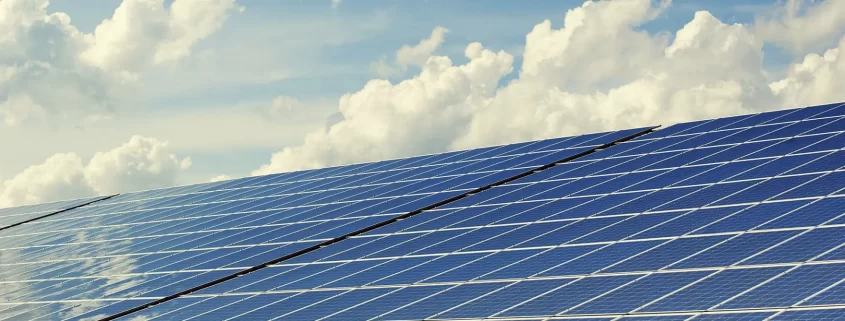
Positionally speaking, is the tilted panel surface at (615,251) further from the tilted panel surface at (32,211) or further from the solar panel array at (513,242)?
the tilted panel surface at (32,211)

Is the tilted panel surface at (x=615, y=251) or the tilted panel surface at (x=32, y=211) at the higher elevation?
the tilted panel surface at (x=32, y=211)

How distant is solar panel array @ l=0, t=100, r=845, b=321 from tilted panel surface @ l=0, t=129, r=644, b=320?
12 centimetres

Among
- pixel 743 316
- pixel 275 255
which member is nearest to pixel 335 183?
pixel 275 255

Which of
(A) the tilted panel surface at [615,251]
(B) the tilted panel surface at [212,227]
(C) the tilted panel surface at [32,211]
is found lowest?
(A) the tilted panel surface at [615,251]

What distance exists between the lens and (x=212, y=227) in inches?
1308

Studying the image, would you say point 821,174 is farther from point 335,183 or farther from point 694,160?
point 335,183

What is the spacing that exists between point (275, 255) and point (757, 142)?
512 inches

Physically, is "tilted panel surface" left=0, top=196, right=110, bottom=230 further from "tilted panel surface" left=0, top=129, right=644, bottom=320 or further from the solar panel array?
the solar panel array

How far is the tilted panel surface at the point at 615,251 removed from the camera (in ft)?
55.1

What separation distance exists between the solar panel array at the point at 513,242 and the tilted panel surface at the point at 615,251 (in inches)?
2.3

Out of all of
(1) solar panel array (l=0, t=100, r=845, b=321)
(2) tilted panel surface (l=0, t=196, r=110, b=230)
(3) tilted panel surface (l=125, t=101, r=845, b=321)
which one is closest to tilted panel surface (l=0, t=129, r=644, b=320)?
(1) solar panel array (l=0, t=100, r=845, b=321)

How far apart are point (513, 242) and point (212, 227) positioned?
13576 mm

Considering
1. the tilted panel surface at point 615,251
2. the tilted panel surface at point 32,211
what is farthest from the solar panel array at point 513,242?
the tilted panel surface at point 32,211

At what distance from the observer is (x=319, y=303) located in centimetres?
2095
